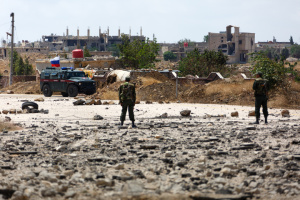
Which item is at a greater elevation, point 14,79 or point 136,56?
point 136,56

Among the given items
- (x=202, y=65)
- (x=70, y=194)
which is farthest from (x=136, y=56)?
(x=70, y=194)

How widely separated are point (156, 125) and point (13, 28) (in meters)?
40.8

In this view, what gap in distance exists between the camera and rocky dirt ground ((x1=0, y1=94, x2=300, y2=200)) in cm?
754

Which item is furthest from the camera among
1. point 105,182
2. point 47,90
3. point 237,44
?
point 237,44

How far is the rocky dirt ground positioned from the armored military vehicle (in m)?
18.5

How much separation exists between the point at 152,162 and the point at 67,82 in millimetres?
26132

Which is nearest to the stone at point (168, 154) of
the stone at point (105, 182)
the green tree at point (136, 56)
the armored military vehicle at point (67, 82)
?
the stone at point (105, 182)

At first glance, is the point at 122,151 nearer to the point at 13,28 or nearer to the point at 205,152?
the point at 205,152

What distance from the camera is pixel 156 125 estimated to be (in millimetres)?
15984

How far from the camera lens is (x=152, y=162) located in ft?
31.8

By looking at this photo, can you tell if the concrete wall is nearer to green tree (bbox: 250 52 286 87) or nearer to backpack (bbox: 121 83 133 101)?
green tree (bbox: 250 52 286 87)

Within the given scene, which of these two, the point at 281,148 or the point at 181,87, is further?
the point at 181,87

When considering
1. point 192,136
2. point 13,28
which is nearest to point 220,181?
point 192,136

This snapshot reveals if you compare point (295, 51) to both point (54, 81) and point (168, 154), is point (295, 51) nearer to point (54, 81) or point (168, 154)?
point (54, 81)
